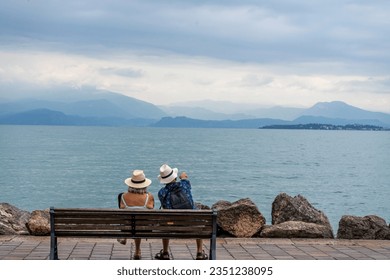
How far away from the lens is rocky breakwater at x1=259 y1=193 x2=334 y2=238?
11984 mm

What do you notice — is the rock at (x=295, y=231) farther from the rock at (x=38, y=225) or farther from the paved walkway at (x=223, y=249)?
the rock at (x=38, y=225)

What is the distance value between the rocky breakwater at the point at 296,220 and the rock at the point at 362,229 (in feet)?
0.79

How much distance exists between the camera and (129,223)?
30.3ft

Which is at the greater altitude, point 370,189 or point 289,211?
point 289,211

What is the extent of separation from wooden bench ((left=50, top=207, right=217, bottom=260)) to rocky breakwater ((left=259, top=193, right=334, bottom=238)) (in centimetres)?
294

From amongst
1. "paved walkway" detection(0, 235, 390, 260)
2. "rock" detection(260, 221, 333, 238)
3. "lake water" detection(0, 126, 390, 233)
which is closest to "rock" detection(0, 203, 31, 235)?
"paved walkway" detection(0, 235, 390, 260)

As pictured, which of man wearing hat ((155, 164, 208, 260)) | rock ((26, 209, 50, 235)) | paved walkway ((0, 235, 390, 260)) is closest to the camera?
man wearing hat ((155, 164, 208, 260))

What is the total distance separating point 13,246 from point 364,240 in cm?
556

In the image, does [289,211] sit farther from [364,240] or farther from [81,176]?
[81,176]

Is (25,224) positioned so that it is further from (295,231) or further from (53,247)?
(295,231)

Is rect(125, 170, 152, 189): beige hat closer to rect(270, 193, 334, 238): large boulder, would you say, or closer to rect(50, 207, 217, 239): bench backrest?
Result: rect(50, 207, 217, 239): bench backrest

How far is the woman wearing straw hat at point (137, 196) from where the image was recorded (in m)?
9.54

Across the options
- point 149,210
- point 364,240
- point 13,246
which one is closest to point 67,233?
point 149,210

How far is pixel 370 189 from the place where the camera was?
6644cm
